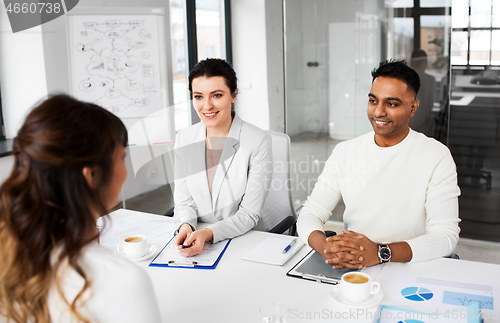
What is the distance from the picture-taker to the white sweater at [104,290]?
33.7 inches

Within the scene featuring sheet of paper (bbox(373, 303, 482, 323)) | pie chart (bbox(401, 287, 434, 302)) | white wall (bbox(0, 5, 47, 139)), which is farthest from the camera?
white wall (bbox(0, 5, 47, 139))

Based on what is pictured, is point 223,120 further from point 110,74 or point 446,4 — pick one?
point 446,4

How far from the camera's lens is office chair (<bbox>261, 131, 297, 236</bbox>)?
92.7 inches

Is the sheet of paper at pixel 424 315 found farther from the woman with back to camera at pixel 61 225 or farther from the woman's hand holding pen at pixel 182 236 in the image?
the woman's hand holding pen at pixel 182 236

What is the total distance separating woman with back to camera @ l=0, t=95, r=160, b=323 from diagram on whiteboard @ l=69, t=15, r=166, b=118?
2627 millimetres

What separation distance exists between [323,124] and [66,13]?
2.26 m

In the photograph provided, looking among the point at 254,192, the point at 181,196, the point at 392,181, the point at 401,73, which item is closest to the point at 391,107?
the point at 401,73

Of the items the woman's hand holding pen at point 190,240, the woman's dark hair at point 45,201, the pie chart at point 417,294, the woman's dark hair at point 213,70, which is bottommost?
the pie chart at point 417,294

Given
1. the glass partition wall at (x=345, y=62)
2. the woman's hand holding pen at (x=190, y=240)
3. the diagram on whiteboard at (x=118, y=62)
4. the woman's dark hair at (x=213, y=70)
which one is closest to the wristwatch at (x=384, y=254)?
the woman's hand holding pen at (x=190, y=240)

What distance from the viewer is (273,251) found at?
1.66 meters

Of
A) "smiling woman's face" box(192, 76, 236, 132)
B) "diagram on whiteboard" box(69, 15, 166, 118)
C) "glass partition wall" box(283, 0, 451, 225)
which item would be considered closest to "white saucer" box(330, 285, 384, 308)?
"smiling woman's face" box(192, 76, 236, 132)

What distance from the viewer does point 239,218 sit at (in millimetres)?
1929

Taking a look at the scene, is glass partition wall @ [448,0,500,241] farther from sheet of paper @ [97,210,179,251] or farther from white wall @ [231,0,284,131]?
sheet of paper @ [97,210,179,251]

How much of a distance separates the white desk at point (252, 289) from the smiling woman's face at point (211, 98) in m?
0.77
